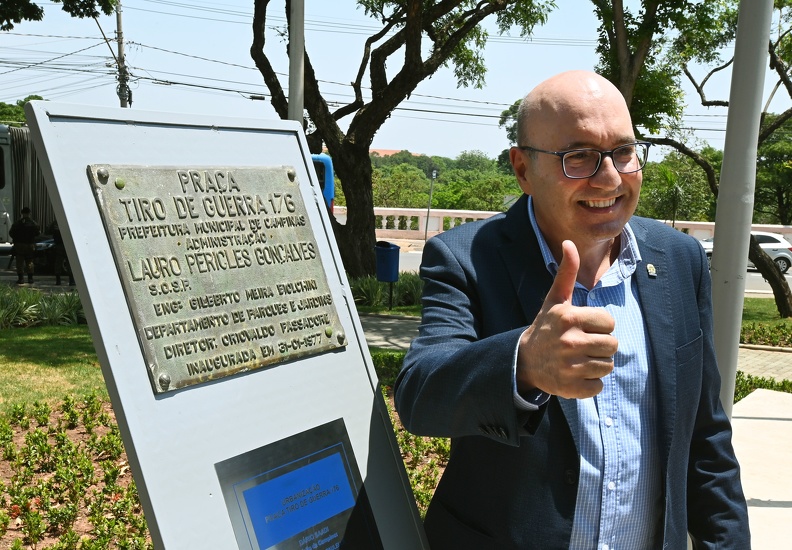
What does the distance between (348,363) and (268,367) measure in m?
0.29

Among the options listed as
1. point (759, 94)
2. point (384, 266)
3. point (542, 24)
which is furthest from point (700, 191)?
point (759, 94)

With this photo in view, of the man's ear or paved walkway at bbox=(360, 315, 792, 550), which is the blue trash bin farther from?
the man's ear

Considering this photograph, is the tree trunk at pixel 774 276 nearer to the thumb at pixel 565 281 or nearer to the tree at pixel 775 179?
the thumb at pixel 565 281

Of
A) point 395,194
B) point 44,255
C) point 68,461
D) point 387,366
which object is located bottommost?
point 395,194

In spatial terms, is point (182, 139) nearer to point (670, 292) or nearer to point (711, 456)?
point (670, 292)

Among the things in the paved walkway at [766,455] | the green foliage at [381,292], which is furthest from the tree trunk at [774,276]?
the green foliage at [381,292]

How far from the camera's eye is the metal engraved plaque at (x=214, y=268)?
1.96m

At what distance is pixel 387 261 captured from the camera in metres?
13.5

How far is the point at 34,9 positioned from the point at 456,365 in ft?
50.9

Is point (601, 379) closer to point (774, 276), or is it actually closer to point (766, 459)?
point (766, 459)

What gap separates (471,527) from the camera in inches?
78.6

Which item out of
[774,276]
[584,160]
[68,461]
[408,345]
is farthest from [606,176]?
[774,276]

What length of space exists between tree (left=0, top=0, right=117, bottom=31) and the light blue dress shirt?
14832 mm

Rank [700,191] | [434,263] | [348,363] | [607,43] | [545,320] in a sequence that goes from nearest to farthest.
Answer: [545,320] < [434,263] < [348,363] < [607,43] < [700,191]
